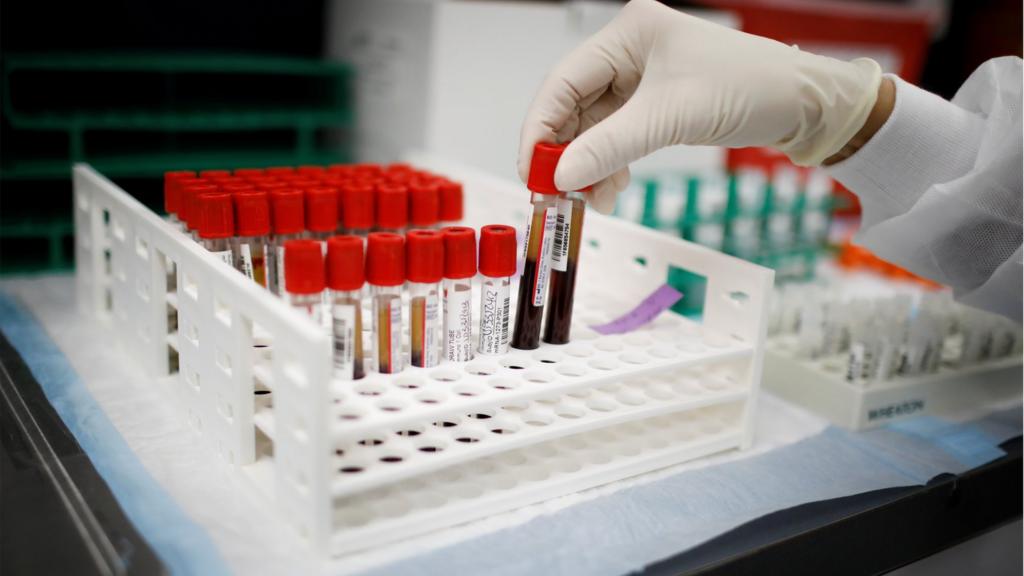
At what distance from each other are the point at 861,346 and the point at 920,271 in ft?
0.46

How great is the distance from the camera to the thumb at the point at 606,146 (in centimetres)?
101

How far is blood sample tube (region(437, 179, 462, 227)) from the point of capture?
134cm

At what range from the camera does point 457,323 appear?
1017mm

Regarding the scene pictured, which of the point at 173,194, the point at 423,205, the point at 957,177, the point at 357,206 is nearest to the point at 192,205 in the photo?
the point at 173,194

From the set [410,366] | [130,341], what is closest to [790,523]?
[410,366]

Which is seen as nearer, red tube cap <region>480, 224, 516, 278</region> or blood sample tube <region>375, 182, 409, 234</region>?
red tube cap <region>480, 224, 516, 278</region>

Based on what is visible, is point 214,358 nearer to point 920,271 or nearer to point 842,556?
point 842,556

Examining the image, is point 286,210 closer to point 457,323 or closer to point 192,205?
point 192,205

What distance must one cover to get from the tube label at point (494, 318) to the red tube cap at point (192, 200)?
0.41 meters

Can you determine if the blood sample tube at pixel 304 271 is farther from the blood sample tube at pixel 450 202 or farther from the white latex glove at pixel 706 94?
the blood sample tube at pixel 450 202

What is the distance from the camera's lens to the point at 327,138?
221cm

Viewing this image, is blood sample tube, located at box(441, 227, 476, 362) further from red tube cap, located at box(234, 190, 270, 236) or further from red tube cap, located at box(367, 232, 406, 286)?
red tube cap, located at box(234, 190, 270, 236)

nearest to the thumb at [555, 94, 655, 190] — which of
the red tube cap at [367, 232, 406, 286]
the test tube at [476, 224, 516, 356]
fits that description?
the test tube at [476, 224, 516, 356]

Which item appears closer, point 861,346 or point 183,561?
point 183,561
